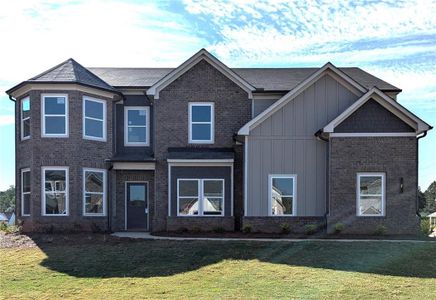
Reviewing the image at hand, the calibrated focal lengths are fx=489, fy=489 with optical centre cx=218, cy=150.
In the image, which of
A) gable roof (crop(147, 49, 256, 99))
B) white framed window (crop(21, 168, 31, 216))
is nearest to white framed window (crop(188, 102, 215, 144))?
gable roof (crop(147, 49, 256, 99))

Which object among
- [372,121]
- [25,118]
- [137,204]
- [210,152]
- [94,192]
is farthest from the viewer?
[137,204]

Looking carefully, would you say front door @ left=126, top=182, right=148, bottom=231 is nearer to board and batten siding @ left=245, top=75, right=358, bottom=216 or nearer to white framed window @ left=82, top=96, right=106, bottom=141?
white framed window @ left=82, top=96, right=106, bottom=141

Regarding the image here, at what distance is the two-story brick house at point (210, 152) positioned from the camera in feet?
57.7

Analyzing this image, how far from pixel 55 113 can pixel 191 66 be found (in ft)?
18.6

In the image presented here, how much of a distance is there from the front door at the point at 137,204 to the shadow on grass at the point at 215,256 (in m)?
4.95

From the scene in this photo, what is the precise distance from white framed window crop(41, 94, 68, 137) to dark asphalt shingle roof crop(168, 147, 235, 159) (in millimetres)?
4297

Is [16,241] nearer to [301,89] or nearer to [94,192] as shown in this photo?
[94,192]

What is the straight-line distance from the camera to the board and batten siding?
1862 centimetres

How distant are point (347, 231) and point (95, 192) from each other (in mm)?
9860

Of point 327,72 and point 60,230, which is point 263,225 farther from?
point 60,230

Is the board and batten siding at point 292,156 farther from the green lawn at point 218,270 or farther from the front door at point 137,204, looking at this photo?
the front door at point 137,204

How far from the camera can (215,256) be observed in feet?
43.7

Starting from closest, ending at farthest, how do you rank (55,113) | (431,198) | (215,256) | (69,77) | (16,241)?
(215,256), (16,241), (55,113), (69,77), (431,198)

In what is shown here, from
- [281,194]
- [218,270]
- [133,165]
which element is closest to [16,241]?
[133,165]
